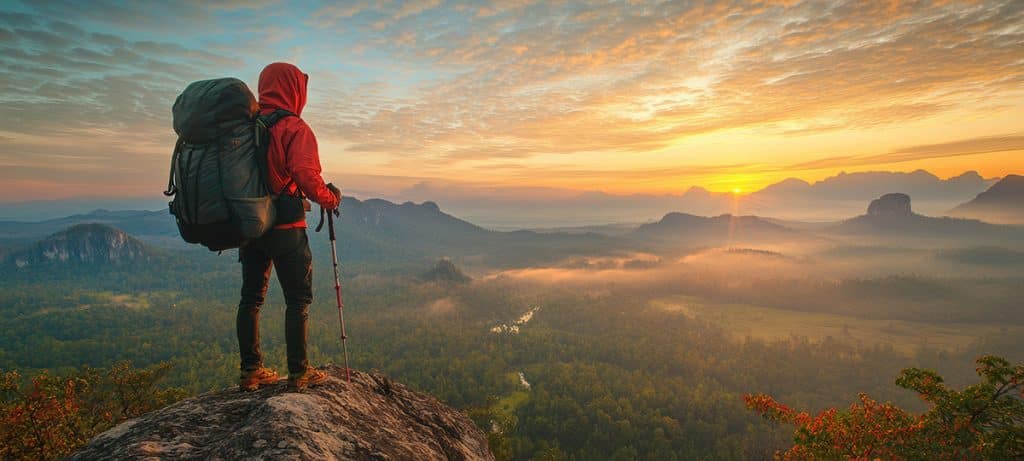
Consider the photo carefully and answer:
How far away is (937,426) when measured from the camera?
10516 mm

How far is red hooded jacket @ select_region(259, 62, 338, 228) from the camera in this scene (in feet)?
17.0

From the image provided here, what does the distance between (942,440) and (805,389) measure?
395 feet

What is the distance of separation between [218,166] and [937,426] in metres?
16.7

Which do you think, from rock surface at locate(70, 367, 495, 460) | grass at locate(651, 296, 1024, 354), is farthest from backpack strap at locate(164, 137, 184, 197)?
grass at locate(651, 296, 1024, 354)

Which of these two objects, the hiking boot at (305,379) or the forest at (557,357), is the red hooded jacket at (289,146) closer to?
the hiking boot at (305,379)

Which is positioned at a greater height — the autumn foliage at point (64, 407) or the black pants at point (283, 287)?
the black pants at point (283, 287)

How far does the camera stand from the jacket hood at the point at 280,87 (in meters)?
5.64

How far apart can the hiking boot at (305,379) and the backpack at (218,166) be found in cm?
198

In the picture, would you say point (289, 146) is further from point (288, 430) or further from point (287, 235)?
point (288, 430)

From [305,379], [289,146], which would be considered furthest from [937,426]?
[289,146]

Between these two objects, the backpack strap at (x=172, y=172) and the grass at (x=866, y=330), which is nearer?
the backpack strap at (x=172, y=172)

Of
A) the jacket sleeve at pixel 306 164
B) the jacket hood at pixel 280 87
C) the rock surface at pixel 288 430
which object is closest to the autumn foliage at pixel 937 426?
the rock surface at pixel 288 430

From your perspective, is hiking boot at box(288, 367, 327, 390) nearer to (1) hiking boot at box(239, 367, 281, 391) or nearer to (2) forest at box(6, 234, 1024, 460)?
(1) hiking boot at box(239, 367, 281, 391)

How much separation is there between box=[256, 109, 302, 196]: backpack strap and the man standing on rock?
22mm
